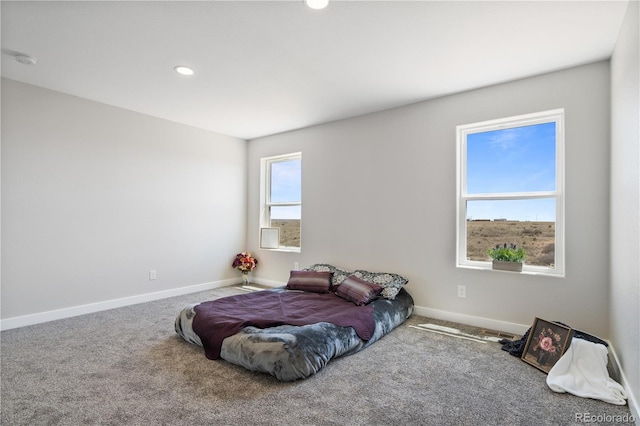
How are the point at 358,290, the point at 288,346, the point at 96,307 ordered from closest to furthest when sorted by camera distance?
the point at 288,346
the point at 358,290
the point at 96,307

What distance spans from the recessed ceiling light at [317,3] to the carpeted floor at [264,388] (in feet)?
8.14

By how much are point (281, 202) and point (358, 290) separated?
2398mm

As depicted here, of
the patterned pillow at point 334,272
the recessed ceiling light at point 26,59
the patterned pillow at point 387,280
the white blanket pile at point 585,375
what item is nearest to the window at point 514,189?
the patterned pillow at point 387,280

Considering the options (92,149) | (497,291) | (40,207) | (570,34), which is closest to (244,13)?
(570,34)

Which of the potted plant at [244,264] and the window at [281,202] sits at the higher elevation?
the window at [281,202]

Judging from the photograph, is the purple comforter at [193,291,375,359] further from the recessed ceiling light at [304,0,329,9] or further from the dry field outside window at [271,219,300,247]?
the recessed ceiling light at [304,0,329,9]

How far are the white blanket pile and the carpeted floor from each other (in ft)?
0.22

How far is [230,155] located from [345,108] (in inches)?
90.9

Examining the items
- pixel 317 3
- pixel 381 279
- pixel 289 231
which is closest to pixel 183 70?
pixel 317 3

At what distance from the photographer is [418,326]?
132 inches

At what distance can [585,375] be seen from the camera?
2.16m

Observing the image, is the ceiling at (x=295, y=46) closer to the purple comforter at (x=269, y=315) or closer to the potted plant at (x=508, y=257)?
the potted plant at (x=508, y=257)

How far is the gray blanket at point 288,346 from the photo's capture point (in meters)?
2.19

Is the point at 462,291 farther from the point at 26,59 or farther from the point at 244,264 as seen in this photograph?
the point at 26,59
